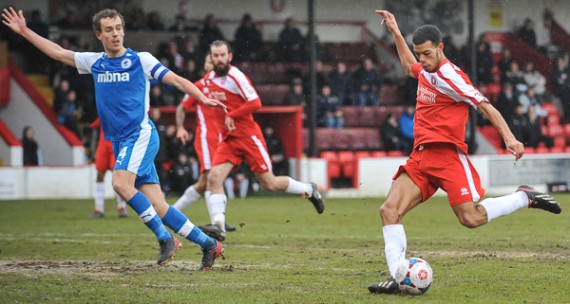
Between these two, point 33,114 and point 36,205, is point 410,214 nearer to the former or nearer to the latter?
point 36,205

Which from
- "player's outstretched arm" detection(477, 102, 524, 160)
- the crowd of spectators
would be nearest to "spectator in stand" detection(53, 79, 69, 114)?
the crowd of spectators

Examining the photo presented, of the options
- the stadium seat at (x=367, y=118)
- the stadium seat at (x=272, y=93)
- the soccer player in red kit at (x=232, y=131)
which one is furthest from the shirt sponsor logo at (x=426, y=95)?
the stadium seat at (x=367, y=118)

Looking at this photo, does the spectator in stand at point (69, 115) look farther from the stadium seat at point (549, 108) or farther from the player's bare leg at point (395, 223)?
the player's bare leg at point (395, 223)

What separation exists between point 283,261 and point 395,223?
2282 mm

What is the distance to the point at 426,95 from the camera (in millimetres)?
8844

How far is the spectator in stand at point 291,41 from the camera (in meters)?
27.6

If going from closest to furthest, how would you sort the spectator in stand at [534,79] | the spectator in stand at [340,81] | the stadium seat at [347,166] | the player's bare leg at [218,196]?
the player's bare leg at [218,196]
the stadium seat at [347,166]
the spectator in stand at [340,81]
the spectator in stand at [534,79]

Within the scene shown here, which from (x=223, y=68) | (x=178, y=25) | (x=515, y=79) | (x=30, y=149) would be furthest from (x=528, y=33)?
(x=223, y=68)

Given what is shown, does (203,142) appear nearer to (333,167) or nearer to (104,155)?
(104,155)

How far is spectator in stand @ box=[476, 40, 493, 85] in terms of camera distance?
93.4ft

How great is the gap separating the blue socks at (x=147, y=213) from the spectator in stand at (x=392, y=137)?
51.5ft

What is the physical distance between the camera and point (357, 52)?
3072cm

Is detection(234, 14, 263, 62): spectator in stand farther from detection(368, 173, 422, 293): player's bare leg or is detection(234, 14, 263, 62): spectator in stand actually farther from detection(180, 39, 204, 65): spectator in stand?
detection(368, 173, 422, 293): player's bare leg

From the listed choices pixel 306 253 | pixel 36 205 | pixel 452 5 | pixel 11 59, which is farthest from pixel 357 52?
pixel 306 253
